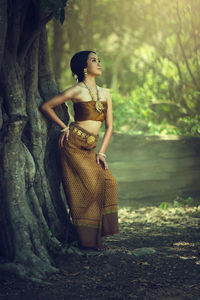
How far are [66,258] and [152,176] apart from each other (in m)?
4.18

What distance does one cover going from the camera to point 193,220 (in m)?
7.64

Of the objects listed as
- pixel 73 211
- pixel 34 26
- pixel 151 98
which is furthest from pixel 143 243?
pixel 151 98

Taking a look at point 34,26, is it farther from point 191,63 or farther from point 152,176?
point 191,63

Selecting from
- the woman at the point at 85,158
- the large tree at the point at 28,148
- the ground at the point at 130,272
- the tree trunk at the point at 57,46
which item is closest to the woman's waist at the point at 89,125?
the woman at the point at 85,158

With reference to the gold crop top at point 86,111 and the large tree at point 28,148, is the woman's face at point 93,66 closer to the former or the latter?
the gold crop top at point 86,111

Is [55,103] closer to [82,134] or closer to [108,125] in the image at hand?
[82,134]

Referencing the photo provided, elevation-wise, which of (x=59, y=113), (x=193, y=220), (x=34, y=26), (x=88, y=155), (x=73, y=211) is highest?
(x=34, y=26)

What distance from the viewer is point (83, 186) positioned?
5887 mm

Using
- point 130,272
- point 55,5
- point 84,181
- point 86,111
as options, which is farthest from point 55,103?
point 130,272

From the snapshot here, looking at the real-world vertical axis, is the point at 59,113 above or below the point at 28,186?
above

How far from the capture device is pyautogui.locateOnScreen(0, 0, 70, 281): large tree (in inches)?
196

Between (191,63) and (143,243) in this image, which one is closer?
(143,243)

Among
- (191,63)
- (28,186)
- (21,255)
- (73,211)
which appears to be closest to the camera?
(21,255)

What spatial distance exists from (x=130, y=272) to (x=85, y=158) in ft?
4.86
